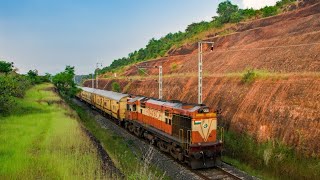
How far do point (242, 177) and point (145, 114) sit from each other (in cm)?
1161

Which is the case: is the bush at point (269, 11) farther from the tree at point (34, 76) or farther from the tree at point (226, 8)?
the tree at point (34, 76)

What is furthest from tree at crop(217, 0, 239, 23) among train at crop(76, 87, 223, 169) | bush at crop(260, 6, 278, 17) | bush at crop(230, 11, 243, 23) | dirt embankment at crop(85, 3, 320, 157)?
train at crop(76, 87, 223, 169)

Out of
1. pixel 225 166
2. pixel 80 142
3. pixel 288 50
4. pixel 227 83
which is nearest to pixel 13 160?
pixel 80 142

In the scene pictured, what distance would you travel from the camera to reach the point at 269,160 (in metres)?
18.5

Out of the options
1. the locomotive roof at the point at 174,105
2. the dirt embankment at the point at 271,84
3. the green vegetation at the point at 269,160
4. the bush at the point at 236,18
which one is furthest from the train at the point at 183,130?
the bush at the point at 236,18

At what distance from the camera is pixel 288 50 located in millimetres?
32438

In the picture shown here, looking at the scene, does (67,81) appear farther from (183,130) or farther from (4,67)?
(183,130)

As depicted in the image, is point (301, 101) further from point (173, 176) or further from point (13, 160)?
point (13, 160)

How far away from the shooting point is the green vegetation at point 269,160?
54.2ft

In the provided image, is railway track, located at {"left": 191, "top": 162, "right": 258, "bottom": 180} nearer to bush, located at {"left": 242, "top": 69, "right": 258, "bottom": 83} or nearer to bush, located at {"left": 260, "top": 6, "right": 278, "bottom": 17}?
bush, located at {"left": 242, "top": 69, "right": 258, "bottom": 83}

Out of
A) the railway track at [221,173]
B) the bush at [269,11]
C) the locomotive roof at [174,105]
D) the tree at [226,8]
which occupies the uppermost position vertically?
the tree at [226,8]

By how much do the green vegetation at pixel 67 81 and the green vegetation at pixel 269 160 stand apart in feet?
108

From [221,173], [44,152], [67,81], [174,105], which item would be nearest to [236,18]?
[67,81]

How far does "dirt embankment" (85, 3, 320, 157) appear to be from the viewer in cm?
1970
